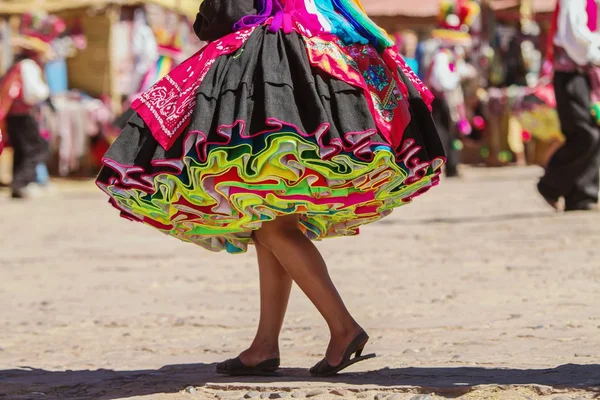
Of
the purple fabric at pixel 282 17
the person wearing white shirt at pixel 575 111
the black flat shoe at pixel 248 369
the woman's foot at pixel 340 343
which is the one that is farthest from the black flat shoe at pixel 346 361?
the person wearing white shirt at pixel 575 111

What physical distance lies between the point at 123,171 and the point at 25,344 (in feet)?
5.59

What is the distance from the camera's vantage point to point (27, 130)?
14688mm

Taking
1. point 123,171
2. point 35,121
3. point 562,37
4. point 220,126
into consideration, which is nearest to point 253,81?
point 220,126

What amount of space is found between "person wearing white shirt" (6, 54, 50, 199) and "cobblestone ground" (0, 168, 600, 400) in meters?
4.42

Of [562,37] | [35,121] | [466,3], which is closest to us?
[562,37]

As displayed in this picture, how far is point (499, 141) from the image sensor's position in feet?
64.6

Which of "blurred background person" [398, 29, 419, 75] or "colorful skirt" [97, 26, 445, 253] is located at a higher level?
"colorful skirt" [97, 26, 445, 253]

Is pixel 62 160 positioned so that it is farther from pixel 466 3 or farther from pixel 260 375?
pixel 260 375

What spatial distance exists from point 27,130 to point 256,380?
11141 mm

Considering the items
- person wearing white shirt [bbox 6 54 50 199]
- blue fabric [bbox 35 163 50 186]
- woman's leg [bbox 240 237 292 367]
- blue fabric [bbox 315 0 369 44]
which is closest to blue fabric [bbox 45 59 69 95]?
blue fabric [bbox 35 163 50 186]

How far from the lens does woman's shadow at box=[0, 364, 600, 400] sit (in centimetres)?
375

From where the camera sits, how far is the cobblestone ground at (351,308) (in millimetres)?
3986

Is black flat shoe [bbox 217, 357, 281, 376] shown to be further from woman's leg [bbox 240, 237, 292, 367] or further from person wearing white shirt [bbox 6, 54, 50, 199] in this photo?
person wearing white shirt [bbox 6, 54, 50, 199]

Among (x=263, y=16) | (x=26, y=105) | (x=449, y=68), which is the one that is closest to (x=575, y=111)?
(x=263, y=16)
